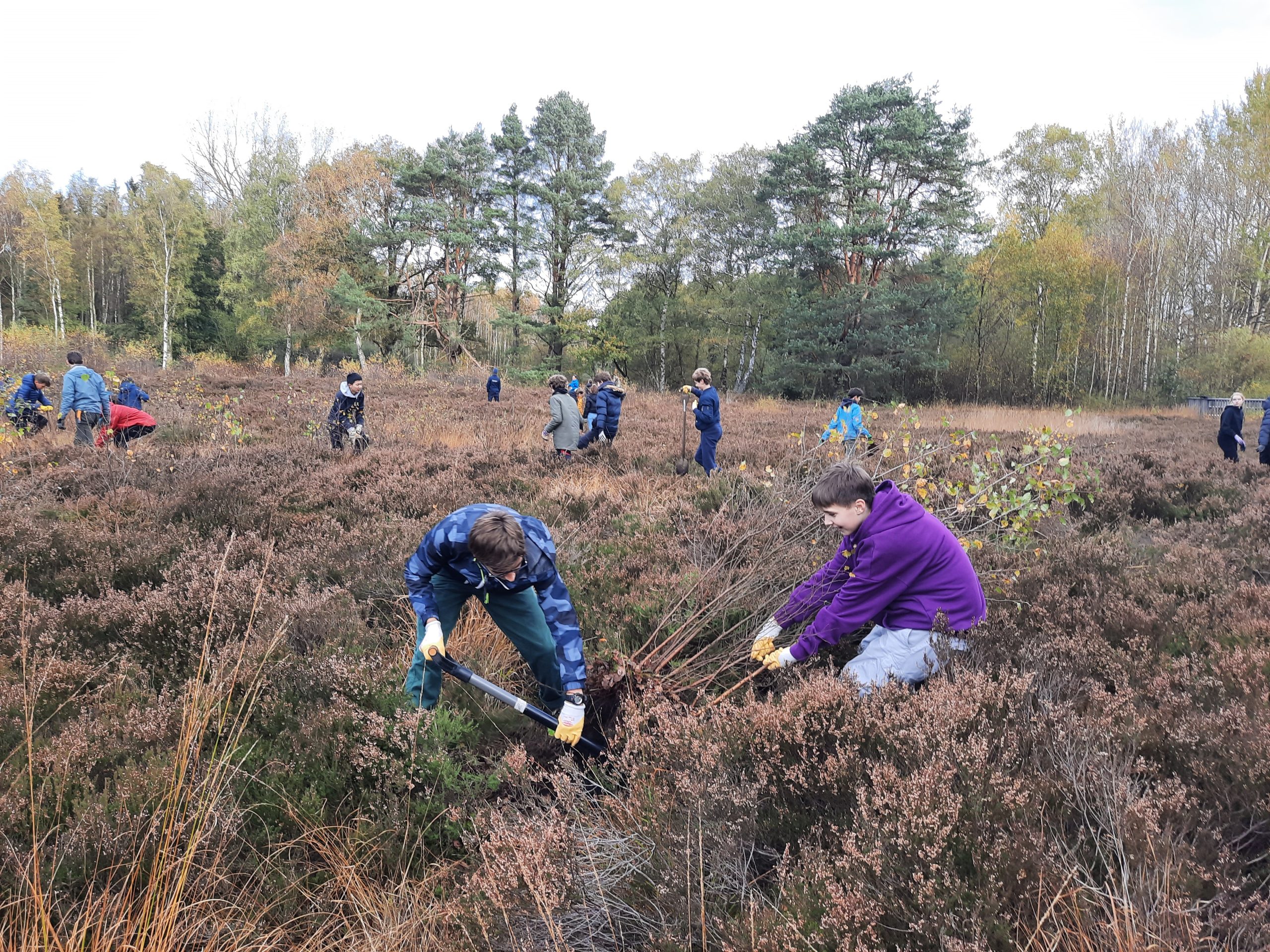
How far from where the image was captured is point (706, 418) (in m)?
8.52

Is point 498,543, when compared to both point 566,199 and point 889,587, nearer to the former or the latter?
point 889,587

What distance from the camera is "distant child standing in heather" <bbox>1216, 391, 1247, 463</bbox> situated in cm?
1041

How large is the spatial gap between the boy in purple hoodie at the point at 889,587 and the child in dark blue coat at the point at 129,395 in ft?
38.1

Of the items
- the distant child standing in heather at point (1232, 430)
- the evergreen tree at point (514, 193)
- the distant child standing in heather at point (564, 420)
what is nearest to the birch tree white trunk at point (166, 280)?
the evergreen tree at point (514, 193)

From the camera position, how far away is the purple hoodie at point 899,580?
3082mm

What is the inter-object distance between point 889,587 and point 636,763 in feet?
4.84

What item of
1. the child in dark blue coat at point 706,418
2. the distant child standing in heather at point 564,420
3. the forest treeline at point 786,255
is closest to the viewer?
the child in dark blue coat at point 706,418

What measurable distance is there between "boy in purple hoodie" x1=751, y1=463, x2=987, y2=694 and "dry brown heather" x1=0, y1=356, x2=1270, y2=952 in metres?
0.27

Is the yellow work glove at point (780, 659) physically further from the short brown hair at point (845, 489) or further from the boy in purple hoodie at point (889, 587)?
the short brown hair at point (845, 489)

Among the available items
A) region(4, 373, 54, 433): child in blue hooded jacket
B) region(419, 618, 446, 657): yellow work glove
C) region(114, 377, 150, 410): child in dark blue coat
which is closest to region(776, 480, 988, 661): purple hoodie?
region(419, 618, 446, 657): yellow work glove

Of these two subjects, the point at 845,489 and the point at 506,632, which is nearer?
the point at 845,489

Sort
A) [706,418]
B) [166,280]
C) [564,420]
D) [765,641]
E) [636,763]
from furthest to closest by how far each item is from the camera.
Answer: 1. [166,280]
2. [564,420]
3. [706,418]
4. [765,641]
5. [636,763]

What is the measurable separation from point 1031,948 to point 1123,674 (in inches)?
82.3

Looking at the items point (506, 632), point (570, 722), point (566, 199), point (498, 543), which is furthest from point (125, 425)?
point (566, 199)
